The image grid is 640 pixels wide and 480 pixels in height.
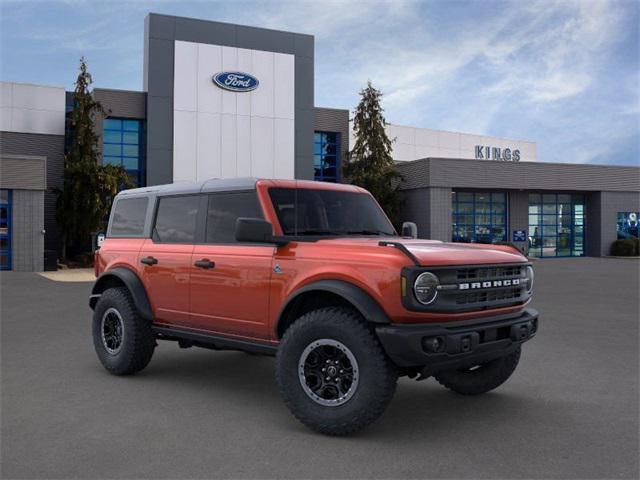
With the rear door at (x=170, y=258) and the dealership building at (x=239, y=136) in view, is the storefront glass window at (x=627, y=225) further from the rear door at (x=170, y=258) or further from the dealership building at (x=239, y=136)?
the rear door at (x=170, y=258)

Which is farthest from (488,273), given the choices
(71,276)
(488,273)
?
(71,276)

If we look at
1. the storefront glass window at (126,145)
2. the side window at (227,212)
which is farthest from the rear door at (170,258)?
the storefront glass window at (126,145)

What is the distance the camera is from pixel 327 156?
123 ft

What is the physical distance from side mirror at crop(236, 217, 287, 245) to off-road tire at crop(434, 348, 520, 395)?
2140 millimetres

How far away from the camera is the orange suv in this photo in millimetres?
4527

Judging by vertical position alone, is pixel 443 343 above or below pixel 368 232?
below

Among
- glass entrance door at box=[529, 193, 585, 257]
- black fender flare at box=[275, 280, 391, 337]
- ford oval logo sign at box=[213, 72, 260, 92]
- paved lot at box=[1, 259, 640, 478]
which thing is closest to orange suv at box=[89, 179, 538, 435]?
black fender flare at box=[275, 280, 391, 337]

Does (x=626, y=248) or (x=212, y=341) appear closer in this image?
(x=212, y=341)

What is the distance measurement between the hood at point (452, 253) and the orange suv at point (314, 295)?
2cm

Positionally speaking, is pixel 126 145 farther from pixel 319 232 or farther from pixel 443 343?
pixel 443 343

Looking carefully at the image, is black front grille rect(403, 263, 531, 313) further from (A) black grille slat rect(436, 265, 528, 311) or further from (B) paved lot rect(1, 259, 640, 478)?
(B) paved lot rect(1, 259, 640, 478)

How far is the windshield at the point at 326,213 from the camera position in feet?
18.4

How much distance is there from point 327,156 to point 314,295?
33.0 metres

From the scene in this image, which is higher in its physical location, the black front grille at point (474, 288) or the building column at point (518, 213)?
the building column at point (518, 213)
